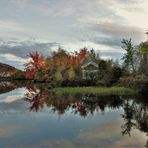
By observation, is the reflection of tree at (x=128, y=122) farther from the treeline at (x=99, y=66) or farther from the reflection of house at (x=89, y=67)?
the reflection of house at (x=89, y=67)

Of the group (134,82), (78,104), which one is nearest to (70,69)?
(134,82)

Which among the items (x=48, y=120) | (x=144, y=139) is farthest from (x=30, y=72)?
(x=144, y=139)

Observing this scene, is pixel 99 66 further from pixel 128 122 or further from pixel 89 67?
pixel 128 122

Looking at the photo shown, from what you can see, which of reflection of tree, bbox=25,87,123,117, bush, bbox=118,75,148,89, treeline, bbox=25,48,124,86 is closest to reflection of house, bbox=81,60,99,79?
treeline, bbox=25,48,124,86

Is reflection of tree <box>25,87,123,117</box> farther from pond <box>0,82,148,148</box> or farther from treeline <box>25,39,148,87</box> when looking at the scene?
treeline <box>25,39,148,87</box>

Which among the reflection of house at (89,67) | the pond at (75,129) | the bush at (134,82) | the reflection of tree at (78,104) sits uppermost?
the reflection of house at (89,67)

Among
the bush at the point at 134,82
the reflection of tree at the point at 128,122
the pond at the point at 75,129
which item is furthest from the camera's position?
the bush at the point at 134,82

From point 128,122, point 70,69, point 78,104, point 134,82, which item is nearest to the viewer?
point 128,122

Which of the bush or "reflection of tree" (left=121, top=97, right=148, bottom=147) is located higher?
the bush

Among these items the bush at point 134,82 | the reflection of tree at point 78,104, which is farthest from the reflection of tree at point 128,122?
the bush at point 134,82

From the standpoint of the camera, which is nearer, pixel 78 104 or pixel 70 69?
pixel 78 104

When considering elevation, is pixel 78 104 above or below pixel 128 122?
above

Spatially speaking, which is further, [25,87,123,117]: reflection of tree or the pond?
[25,87,123,117]: reflection of tree

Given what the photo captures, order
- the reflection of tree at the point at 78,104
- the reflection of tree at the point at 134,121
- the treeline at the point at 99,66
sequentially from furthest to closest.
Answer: the treeline at the point at 99,66 < the reflection of tree at the point at 78,104 < the reflection of tree at the point at 134,121
